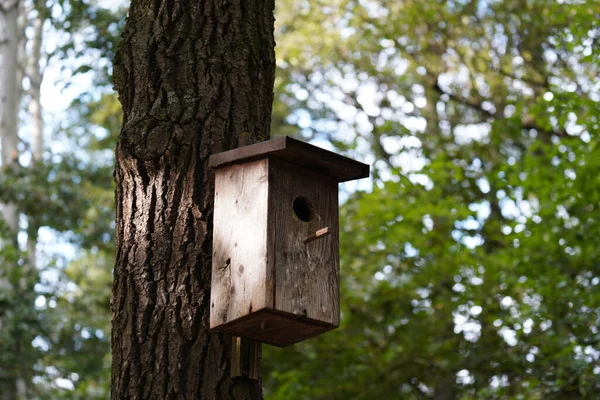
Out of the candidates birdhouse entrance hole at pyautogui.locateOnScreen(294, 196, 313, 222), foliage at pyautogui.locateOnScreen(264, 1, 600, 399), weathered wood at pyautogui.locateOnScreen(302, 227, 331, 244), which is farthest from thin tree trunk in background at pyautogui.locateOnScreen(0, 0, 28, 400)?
weathered wood at pyautogui.locateOnScreen(302, 227, 331, 244)

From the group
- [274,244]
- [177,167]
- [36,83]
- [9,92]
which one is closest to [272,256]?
[274,244]

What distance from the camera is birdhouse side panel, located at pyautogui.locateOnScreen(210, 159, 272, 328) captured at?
280cm

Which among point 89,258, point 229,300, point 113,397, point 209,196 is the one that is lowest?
point 113,397

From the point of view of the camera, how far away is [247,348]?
2857 millimetres

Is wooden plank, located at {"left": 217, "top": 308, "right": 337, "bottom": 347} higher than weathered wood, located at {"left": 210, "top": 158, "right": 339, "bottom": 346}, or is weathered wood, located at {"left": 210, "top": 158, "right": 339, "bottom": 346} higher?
weathered wood, located at {"left": 210, "top": 158, "right": 339, "bottom": 346}

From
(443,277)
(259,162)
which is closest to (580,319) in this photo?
(443,277)

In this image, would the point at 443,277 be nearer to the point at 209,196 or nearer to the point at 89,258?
the point at 209,196

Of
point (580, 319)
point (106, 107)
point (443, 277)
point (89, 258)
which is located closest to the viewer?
point (580, 319)

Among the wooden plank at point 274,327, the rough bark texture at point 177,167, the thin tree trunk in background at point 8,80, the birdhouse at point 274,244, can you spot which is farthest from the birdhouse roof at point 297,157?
the thin tree trunk in background at point 8,80

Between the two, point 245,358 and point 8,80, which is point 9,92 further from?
point 245,358

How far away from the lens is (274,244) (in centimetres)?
287

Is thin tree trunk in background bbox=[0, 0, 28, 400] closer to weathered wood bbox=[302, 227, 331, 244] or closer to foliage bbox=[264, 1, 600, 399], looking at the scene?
foliage bbox=[264, 1, 600, 399]

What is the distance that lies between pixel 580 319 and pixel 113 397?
4.76 meters

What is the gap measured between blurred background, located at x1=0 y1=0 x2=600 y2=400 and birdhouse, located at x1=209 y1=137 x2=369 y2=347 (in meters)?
3.84
